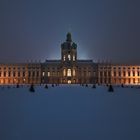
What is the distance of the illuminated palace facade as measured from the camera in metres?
115

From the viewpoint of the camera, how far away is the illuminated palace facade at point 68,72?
114750 millimetres

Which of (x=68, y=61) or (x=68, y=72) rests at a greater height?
(x=68, y=61)

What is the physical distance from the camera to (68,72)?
11519 centimetres

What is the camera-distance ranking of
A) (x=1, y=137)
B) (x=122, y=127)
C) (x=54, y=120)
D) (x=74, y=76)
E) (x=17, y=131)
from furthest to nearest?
(x=74, y=76) < (x=54, y=120) < (x=122, y=127) < (x=17, y=131) < (x=1, y=137)

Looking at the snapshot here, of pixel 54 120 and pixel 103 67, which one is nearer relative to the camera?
pixel 54 120

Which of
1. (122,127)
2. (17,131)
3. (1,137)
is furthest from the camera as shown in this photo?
(122,127)

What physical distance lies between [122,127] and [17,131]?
Result: 3.41 meters

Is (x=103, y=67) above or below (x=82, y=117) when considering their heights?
above

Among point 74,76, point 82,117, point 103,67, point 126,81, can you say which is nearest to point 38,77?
point 74,76

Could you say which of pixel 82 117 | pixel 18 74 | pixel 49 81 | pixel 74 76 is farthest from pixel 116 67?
pixel 82 117

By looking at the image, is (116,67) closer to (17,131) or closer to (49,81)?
(49,81)

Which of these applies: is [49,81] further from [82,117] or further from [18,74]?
[82,117]

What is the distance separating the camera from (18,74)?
385ft

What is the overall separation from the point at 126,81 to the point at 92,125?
356ft
